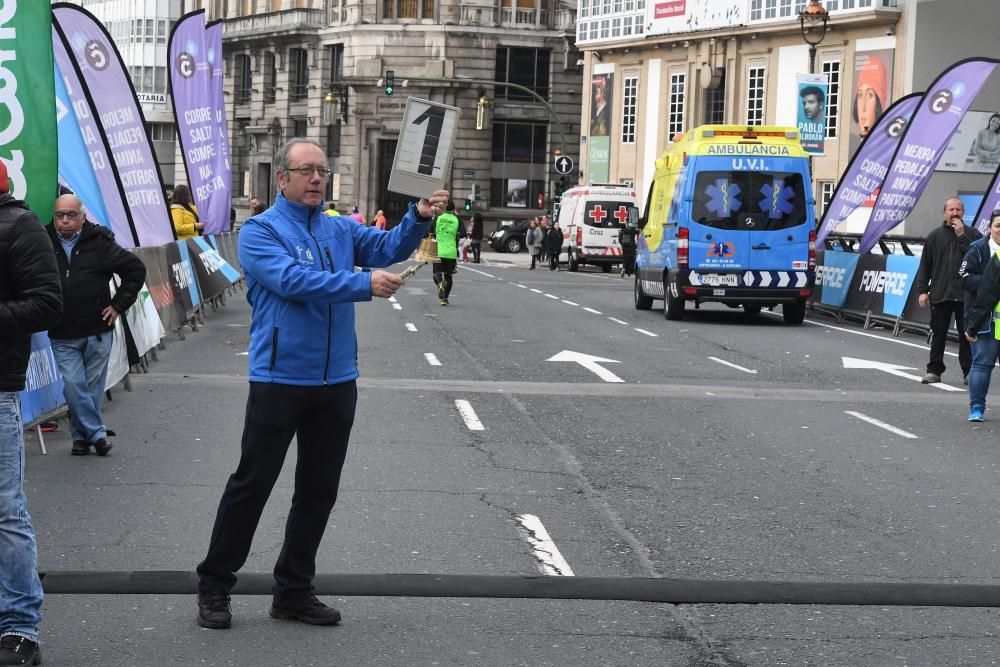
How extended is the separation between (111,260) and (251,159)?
78881 mm

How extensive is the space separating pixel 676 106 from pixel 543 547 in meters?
52.8

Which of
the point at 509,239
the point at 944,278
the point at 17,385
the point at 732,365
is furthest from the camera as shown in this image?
the point at 509,239

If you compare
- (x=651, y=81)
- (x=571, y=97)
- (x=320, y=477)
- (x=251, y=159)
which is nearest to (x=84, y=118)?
(x=320, y=477)

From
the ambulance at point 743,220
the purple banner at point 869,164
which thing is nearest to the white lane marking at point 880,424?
the ambulance at point 743,220

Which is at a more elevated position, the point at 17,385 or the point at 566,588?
the point at 17,385

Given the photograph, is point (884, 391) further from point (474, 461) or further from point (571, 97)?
point (571, 97)

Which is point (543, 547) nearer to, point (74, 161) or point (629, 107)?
point (74, 161)

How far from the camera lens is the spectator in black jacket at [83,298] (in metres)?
10.8

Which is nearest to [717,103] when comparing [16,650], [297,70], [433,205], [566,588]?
[297,70]

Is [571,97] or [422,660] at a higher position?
[571,97]

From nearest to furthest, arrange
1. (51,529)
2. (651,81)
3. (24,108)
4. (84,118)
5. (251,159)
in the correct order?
(51,529) < (24,108) < (84,118) < (651,81) < (251,159)

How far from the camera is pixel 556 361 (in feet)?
60.8

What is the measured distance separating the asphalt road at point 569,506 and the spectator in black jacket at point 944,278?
567mm

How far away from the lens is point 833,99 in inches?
2002
